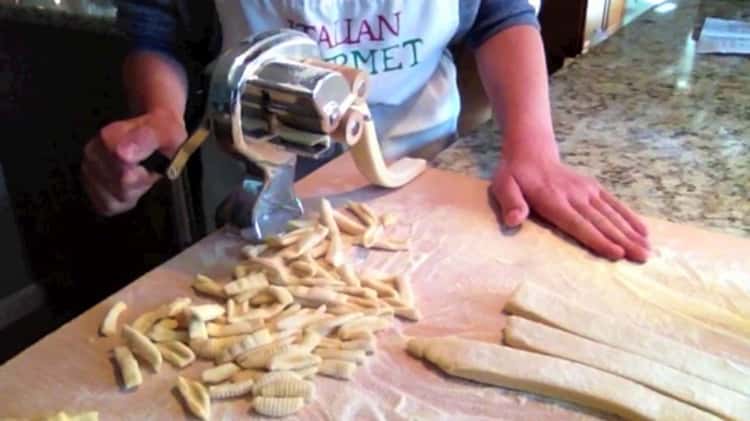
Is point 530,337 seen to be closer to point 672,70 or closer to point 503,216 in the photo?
point 503,216

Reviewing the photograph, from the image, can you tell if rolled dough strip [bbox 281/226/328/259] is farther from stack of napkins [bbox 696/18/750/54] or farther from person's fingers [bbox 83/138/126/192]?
stack of napkins [bbox 696/18/750/54]

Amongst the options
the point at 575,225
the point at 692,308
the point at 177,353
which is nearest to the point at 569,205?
the point at 575,225

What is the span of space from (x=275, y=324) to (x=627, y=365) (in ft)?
0.83

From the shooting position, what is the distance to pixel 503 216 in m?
0.77

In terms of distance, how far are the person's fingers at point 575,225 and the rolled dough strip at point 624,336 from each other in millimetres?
90

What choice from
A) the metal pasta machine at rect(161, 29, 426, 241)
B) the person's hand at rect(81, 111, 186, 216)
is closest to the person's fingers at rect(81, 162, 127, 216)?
the person's hand at rect(81, 111, 186, 216)

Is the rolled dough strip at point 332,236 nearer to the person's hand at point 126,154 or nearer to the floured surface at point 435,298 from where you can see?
the floured surface at point 435,298

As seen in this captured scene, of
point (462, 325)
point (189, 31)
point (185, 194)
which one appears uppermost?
point (189, 31)

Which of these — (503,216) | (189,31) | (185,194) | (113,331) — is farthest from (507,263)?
(185,194)

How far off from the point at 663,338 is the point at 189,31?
1.91 feet

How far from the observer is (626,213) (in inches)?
29.5

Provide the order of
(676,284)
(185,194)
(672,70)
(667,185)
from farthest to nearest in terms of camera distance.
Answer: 1. (185,194)
2. (672,70)
3. (667,185)
4. (676,284)

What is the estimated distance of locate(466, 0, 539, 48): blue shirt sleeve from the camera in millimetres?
938

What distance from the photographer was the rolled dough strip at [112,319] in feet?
2.07
